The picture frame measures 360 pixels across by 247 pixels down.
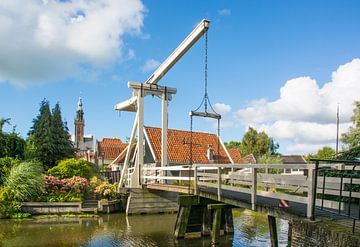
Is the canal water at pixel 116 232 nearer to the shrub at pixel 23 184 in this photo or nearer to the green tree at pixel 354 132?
the shrub at pixel 23 184

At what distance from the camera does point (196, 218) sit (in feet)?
38.2

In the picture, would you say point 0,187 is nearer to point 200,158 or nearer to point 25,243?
point 25,243

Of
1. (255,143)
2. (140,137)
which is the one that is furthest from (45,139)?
(255,143)

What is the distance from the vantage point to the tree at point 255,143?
151ft

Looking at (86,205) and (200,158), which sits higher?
(200,158)

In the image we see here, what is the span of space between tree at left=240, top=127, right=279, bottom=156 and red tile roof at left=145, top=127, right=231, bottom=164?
18.9m

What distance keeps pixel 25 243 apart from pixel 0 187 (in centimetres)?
667

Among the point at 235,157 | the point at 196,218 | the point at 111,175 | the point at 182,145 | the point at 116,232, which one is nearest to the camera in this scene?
the point at 196,218

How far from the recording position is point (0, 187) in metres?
16.0

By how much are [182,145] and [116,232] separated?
13.7 m

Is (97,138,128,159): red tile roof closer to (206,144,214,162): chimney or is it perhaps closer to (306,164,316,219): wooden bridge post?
(206,144,214,162): chimney

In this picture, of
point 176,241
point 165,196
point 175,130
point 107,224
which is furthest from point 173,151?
point 176,241

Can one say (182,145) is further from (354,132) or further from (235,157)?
(354,132)

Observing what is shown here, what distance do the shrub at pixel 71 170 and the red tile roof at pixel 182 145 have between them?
4731 mm
